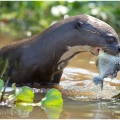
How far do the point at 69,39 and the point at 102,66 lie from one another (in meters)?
0.49

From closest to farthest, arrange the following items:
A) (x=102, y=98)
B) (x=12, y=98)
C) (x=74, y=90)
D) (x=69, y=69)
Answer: (x=12, y=98)
(x=102, y=98)
(x=74, y=90)
(x=69, y=69)

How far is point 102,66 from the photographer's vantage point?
4531mm

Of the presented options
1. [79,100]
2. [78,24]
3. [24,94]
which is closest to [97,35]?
[78,24]

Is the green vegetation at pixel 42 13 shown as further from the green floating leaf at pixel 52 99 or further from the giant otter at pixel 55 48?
the green floating leaf at pixel 52 99

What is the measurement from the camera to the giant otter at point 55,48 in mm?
4793

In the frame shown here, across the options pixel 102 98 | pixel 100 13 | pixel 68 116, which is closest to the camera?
pixel 68 116

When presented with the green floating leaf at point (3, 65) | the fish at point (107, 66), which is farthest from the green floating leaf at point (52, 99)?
the green floating leaf at point (3, 65)

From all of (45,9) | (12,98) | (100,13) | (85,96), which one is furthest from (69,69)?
(45,9)

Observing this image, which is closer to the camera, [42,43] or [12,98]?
[12,98]

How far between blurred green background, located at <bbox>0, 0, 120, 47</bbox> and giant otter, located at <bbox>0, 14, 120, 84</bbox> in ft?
10.9

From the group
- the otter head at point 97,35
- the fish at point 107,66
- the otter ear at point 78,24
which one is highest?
the otter ear at point 78,24

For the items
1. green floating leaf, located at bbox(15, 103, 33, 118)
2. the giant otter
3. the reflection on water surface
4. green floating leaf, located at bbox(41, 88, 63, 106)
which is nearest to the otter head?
the giant otter

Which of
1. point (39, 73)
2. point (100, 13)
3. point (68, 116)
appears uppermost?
point (100, 13)

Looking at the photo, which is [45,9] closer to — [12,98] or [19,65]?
[19,65]
